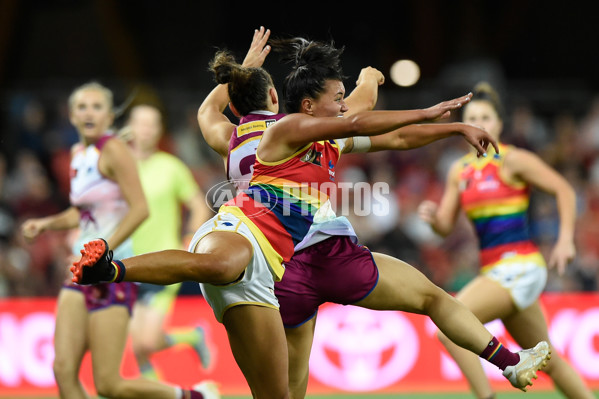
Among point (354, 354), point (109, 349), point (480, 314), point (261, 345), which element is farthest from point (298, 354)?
point (354, 354)

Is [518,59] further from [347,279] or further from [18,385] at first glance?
[347,279]

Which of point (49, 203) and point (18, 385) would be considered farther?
point (49, 203)

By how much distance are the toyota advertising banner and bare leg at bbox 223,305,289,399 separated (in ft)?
13.5

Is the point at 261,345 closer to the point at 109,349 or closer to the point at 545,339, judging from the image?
the point at 109,349

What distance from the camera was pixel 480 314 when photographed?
5.57 meters

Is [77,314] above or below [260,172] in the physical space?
below

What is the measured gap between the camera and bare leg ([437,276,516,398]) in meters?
5.57

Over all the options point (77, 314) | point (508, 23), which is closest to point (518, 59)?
point (508, 23)

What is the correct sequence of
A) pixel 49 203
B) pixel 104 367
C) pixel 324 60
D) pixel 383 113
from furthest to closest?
1. pixel 49 203
2. pixel 104 367
3. pixel 324 60
4. pixel 383 113

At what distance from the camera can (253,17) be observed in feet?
49.8

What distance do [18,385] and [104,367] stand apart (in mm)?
3332

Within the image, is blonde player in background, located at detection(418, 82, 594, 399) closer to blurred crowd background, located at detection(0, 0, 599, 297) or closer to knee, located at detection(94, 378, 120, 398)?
blurred crowd background, located at detection(0, 0, 599, 297)

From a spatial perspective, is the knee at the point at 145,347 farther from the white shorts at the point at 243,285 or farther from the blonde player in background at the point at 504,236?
the white shorts at the point at 243,285

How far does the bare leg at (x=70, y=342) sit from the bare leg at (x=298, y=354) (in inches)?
54.1
